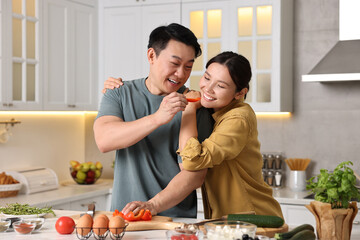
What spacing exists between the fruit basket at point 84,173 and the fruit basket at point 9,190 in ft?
2.22

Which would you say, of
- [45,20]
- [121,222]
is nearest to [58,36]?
[45,20]

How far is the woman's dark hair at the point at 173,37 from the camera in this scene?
2293 millimetres

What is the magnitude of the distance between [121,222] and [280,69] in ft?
8.54

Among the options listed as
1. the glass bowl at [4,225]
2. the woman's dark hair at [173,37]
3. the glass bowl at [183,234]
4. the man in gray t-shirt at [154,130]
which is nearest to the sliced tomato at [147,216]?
the man in gray t-shirt at [154,130]

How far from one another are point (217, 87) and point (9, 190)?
2112 millimetres

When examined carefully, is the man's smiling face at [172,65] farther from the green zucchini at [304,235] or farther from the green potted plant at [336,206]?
the green zucchini at [304,235]

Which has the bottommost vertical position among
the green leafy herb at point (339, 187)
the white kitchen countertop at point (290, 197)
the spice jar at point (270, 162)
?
the white kitchen countertop at point (290, 197)

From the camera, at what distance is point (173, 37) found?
2.30m

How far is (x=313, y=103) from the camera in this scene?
434 cm

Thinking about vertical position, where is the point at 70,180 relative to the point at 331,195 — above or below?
below

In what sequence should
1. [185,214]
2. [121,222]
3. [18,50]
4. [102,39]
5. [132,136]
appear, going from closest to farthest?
1. [121,222]
2. [132,136]
3. [185,214]
4. [18,50]
5. [102,39]

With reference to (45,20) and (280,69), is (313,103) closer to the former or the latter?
(280,69)

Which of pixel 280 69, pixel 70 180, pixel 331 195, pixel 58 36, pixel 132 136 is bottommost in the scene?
pixel 70 180

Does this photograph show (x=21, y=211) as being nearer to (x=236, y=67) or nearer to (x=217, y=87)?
(x=217, y=87)
